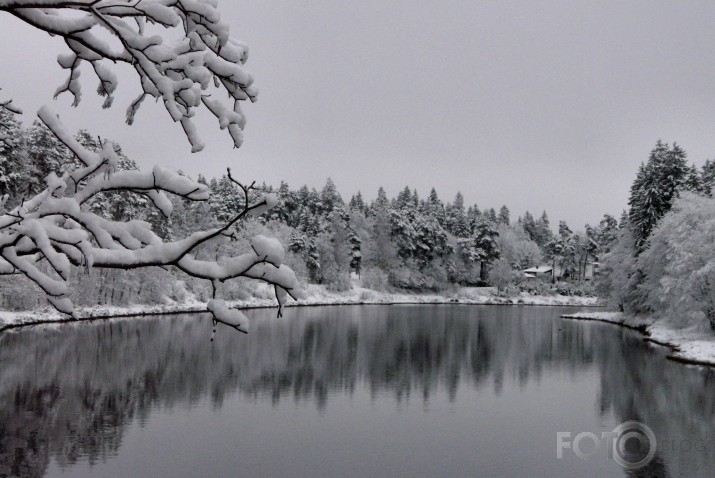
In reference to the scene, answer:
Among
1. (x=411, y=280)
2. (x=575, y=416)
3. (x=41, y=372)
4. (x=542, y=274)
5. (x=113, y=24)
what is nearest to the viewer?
(x=113, y=24)

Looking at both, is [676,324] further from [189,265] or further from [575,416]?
[189,265]

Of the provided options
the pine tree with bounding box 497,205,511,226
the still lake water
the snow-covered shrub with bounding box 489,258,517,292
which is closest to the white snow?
the snow-covered shrub with bounding box 489,258,517,292

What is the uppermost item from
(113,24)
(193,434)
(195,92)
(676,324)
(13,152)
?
(13,152)

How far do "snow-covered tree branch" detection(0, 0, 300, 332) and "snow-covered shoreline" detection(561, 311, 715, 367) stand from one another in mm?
30083

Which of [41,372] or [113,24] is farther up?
[113,24]

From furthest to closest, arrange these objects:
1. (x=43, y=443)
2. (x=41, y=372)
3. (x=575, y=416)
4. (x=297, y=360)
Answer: (x=297, y=360) < (x=41, y=372) < (x=575, y=416) < (x=43, y=443)

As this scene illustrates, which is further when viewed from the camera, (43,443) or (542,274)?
(542,274)

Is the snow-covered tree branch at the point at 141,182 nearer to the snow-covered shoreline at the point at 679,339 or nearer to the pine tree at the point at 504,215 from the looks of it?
the snow-covered shoreline at the point at 679,339

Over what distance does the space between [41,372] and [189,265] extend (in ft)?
72.7

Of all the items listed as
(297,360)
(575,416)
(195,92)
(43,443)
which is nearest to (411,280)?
(297,360)

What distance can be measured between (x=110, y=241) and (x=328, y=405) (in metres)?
17.3

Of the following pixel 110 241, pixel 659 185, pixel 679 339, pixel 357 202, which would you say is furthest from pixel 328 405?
pixel 357 202

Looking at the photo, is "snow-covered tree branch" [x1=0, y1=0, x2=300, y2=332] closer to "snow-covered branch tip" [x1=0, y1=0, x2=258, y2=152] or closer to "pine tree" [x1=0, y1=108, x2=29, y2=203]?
"snow-covered branch tip" [x1=0, y1=0, x2=258, y2=152]

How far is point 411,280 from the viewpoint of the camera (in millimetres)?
74188
